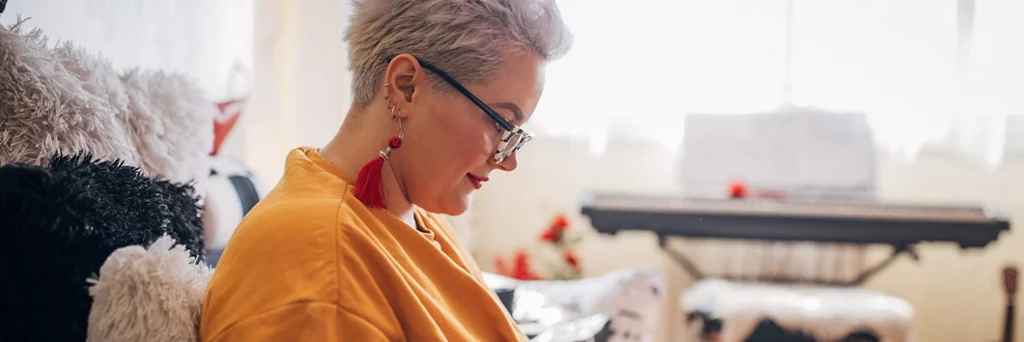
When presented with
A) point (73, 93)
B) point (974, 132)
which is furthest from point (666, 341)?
point (73, 93)

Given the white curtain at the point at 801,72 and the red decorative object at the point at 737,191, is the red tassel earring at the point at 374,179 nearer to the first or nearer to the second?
the red decorative object at the point at 737,191

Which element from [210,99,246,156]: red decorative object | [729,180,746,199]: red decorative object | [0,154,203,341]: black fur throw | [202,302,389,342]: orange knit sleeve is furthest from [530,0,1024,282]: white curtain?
[0,154,203,341]: black fur throw

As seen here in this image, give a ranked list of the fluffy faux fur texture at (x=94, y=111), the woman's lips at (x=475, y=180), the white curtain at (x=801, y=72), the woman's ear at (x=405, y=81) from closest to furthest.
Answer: the fluffy faux fur texture at (x=94, y=111), the woman's ear at (x=405, y=81), the woman's lips at (x=475, y=180), the white curtain at (x=801, y=72)

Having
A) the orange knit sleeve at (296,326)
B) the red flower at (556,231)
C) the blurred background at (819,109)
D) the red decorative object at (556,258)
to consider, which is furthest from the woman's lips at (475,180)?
the blurred background at (819,109)

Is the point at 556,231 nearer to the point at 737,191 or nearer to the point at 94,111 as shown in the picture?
the point at 737,191

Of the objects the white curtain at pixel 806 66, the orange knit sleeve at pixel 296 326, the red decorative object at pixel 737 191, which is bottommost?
the orange knit sleeve at pixel 296 326

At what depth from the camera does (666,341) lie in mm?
3396

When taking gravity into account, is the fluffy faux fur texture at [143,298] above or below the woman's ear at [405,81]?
below

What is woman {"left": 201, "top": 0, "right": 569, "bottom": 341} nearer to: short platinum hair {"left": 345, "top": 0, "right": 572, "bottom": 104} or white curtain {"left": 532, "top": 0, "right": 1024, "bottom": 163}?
short platinum hair {"left": 345, "top": 0, "right": 572, "bottom": 104}

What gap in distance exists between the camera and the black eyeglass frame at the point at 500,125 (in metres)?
0.95

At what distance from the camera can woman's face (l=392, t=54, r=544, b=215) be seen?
97cm

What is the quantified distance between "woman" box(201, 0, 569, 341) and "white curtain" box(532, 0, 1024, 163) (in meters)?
2.32

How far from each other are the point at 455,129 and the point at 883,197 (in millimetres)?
2738

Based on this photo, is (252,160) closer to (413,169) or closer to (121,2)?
(121,2)
